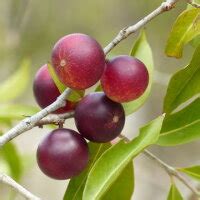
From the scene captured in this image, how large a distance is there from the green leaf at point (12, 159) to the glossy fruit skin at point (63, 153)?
78 centimetres

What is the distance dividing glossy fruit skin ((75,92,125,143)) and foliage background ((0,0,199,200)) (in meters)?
3.18

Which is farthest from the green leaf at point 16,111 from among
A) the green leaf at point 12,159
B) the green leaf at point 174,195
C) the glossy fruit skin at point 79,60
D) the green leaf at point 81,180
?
the glossy fruit skin at point 79,60

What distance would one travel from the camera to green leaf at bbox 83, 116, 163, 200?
1.14 m

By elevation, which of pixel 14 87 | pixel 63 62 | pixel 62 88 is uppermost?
pixel 63 62

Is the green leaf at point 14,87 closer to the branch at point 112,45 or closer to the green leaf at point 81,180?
the green leaf at point 81,180

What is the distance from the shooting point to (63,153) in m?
1.24

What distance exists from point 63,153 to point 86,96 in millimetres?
145

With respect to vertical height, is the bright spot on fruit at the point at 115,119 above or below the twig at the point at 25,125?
below

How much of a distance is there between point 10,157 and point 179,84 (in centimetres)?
84

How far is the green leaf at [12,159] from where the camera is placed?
201cm

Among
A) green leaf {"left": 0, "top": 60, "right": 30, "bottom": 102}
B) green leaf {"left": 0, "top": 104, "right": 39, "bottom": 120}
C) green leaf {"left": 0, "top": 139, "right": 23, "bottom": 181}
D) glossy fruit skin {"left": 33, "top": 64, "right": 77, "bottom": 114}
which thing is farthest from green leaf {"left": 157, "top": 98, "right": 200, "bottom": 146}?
green leaf {"left": 0, "top": 60, "right": 30, "bottom": 102}

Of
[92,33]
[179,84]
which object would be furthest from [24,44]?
[179,84]

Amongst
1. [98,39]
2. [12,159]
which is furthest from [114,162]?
[98,39]

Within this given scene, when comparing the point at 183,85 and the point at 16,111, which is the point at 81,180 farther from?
the point at 16,111
